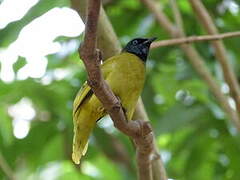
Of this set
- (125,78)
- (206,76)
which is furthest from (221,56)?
(125,78)

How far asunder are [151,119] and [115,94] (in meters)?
1.28

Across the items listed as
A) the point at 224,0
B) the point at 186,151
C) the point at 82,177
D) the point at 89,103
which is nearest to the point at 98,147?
the point at 82,177

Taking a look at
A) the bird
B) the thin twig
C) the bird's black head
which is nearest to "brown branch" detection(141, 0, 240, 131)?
the bird's black head

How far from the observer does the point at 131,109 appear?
10.1ft

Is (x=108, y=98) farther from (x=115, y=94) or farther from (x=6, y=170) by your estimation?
(x=6, y=170)

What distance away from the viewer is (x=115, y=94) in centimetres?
312

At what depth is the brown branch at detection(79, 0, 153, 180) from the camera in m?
1.93

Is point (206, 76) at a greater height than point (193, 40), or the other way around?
point (193, 40)

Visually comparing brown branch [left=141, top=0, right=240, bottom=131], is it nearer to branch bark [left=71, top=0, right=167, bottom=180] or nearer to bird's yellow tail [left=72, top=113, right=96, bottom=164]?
branch bark [left=71, top=0, right=167, bottom=180]

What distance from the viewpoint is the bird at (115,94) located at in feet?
9.82

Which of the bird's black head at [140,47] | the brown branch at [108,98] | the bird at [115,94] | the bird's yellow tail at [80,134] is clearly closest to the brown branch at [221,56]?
the bird's black head at [140,47]

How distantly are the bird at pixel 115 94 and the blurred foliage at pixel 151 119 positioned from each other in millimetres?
875

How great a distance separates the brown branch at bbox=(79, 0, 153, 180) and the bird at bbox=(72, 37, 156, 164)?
1.83 feet

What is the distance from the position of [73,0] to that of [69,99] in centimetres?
115
